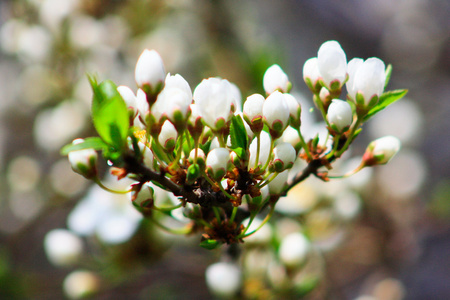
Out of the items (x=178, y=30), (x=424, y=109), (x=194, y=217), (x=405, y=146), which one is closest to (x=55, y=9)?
(x=178, y=30)

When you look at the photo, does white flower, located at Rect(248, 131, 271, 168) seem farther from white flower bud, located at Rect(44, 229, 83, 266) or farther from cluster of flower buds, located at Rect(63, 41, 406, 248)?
white flower bud, located at Rect(44, 229, 83, 266)

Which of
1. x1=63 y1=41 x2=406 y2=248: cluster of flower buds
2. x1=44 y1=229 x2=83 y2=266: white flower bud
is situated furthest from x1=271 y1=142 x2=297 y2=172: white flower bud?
x1=44 y1=229 x2=83 y2=266: white flower bud

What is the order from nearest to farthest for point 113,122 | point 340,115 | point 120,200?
point 113,122
point 340,115
point 120,200

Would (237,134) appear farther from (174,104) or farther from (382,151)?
(382,151)

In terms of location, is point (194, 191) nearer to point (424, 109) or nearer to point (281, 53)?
point (281, 53)

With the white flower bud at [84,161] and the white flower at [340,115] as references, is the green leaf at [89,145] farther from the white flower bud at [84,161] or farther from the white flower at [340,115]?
the white flower at [340,115]

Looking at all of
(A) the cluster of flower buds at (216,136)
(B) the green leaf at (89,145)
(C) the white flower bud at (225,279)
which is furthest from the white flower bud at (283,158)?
(C) the white flower bud at (225,279)

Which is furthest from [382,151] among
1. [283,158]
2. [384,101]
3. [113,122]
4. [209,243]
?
[113,122]
